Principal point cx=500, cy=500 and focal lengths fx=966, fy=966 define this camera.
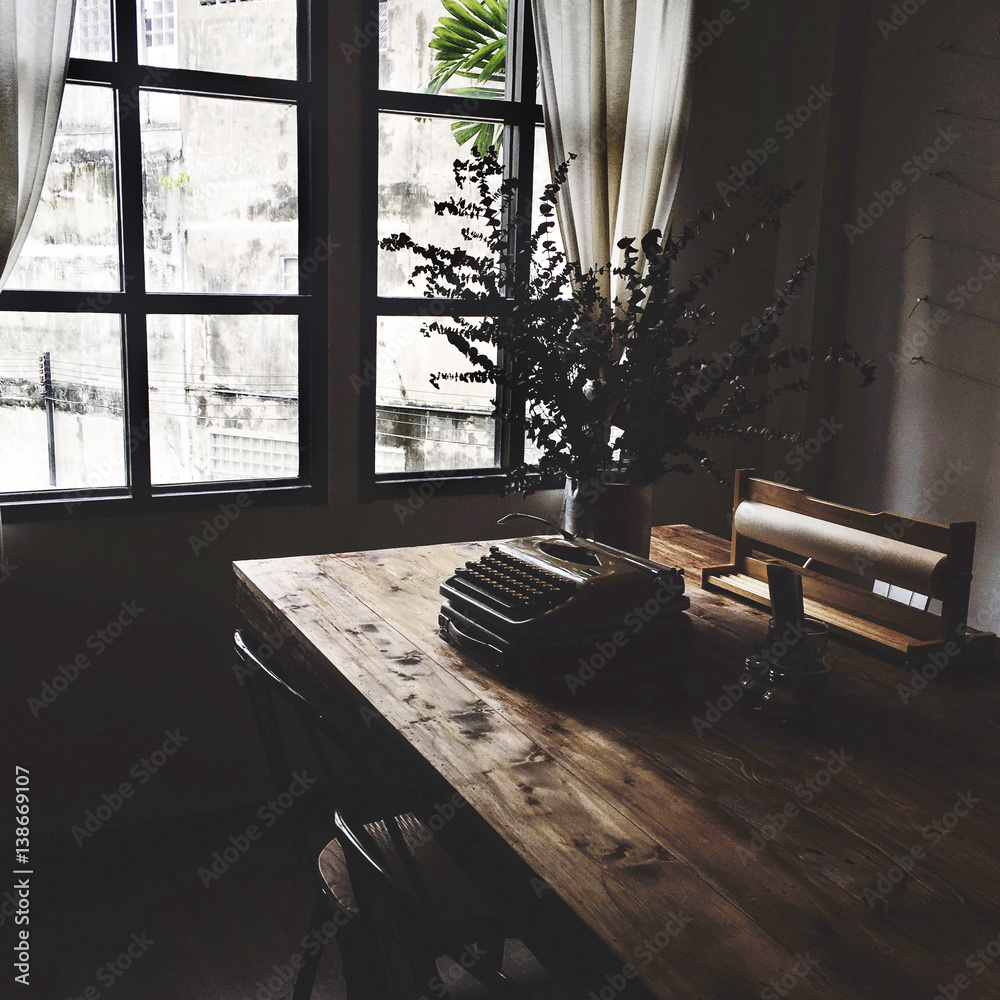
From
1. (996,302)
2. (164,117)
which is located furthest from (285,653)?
(996,302)

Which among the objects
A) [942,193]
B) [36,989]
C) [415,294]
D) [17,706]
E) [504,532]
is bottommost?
[36,989]

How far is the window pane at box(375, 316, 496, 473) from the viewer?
9.52ft

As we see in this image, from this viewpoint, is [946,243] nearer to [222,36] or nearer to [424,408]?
[424,408]

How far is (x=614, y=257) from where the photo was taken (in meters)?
2.99

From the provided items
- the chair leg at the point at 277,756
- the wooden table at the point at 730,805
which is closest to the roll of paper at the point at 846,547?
the wooden table at the point at 730,805

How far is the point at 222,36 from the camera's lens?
8.41ft

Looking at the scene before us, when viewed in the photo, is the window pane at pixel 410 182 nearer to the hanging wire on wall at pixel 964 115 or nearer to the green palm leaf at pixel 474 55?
the green palm leaf at pixel 474 55

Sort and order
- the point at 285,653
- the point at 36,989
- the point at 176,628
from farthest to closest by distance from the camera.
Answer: the point at 176,628
the point at 36,989
the point at 285,653

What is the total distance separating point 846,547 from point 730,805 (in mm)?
Answer: 770

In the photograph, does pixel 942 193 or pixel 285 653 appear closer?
pixel 285 653

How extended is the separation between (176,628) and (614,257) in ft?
5.57

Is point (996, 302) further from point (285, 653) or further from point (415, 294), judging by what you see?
point (285, 653)

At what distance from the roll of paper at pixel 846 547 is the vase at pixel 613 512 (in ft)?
0.76

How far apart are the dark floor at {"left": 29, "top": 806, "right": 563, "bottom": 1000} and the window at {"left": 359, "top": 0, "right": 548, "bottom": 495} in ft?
3.60
